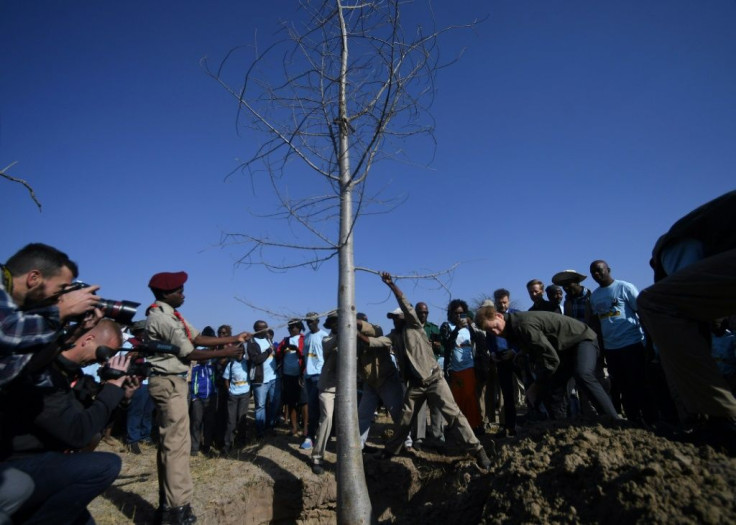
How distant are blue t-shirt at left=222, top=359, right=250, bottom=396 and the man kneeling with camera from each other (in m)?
4.57

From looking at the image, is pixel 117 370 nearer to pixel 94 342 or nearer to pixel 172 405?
pixel 94 342

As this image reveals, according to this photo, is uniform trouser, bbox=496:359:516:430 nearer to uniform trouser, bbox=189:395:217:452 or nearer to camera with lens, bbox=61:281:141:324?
uniform trouser, bbox=189:395:217:452

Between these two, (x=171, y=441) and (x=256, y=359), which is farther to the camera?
(x=256, y=359)

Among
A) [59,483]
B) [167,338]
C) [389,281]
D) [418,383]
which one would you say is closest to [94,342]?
[59,483]

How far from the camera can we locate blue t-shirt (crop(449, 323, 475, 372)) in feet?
22.3

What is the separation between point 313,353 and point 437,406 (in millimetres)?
2735

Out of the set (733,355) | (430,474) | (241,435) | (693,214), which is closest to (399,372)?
(430,474)

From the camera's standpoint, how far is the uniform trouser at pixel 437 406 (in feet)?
17.0

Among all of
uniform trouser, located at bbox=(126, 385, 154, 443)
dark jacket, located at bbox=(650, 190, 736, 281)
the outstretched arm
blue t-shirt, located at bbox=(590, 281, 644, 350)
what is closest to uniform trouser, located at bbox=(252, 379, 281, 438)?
uniform trouser, located at bbox=(126, 385, 154, 443)

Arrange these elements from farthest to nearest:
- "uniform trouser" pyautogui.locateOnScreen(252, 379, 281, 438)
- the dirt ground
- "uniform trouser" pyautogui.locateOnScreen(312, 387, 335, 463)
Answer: "uniform trouser" pyautogui.locateOnScreen(252, 379, 281, 438), "uniform trouser" pyautogui.locateOnScreen(312, 387, 335, 463), the dirt ground

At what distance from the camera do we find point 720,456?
6.23 ft

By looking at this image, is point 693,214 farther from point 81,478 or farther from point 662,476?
point 81,478

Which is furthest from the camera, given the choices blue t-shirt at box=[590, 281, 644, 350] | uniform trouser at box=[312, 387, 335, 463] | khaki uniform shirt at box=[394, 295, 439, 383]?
uniform trouser at box=[312, 387, 335, 463]

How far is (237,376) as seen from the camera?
716 cm
